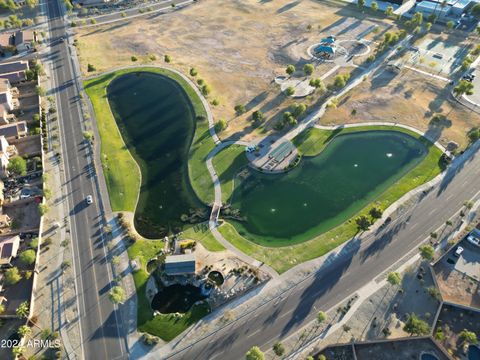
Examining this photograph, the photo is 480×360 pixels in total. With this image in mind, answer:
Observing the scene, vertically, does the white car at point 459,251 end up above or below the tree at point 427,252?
below

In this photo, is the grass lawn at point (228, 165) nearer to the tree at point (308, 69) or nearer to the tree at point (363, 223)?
the tree at point (363, 223)

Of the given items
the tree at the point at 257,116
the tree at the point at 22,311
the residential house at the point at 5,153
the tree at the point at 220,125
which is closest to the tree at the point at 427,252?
the tree at the point at 257,116

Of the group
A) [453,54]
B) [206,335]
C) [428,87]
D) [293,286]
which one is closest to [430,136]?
[428,87]

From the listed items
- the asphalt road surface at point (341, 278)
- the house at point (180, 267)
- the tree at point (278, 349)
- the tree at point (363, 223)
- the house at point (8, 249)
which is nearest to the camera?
the tree at point (278, 349)

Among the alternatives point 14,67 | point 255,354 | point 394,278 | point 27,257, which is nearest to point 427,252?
point 394,278

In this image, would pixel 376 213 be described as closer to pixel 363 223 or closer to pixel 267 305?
pixel 363 223

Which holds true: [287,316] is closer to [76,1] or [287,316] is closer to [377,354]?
[377,354]
